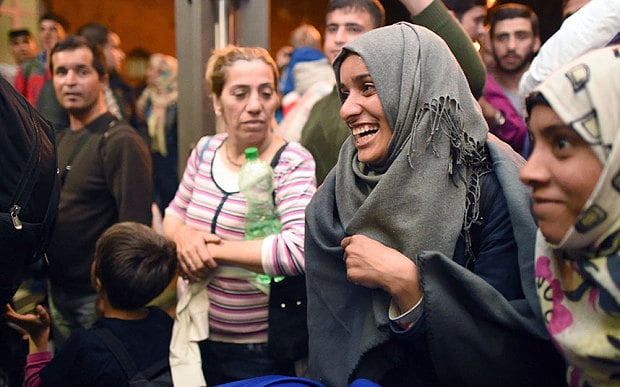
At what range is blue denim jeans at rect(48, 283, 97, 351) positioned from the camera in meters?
3.22

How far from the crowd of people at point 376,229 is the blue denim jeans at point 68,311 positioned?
0.01 meters

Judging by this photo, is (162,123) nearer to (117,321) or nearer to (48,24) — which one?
(48,24)

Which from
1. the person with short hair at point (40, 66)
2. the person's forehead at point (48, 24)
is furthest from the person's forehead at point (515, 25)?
the person's forehead at point (48, 24)

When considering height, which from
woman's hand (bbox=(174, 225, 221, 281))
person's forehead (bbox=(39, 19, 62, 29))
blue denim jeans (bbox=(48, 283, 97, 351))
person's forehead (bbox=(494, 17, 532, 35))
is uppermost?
person's forehead (bbox=(494, 17, 532, 35))

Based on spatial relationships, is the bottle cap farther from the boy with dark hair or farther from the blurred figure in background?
the blurred figure in background

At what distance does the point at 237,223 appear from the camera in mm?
2562

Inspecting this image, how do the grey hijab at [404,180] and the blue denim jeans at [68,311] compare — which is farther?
the blue denim jeans at [68,311]

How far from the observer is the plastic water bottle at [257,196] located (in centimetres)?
253

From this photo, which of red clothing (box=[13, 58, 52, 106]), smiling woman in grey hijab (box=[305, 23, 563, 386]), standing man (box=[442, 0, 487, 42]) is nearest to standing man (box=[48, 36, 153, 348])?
smiling woman in grey hijab (box=[305, 23, 563, 386])

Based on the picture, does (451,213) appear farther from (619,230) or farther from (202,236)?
(202,236)

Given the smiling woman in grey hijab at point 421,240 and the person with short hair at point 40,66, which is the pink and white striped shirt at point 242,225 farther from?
the person with short hair at point 40,66

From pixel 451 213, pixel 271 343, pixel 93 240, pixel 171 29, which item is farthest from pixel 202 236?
pixel 171 29

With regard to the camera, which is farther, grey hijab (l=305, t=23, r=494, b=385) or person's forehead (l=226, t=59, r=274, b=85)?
person's forehead (l=226, t=59, r=274, b=85)

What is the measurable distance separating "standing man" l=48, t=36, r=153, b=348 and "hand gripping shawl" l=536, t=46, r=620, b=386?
6.99ft
